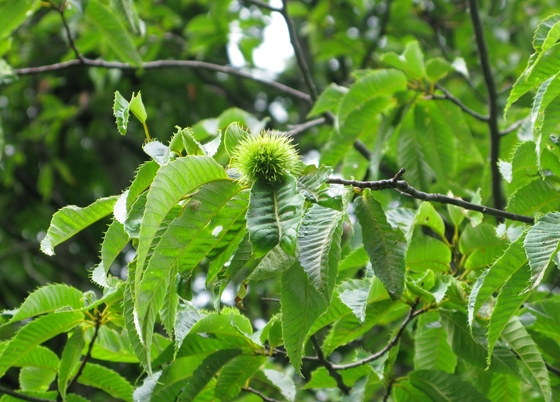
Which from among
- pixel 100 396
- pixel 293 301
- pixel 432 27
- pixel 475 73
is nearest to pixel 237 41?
pixel 432 27

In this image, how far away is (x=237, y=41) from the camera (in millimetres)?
3656

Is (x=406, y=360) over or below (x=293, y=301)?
below

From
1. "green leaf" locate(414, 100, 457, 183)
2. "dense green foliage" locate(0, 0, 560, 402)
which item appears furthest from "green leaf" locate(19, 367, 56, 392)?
"green leaf" locate(414, 100, 457, 183)

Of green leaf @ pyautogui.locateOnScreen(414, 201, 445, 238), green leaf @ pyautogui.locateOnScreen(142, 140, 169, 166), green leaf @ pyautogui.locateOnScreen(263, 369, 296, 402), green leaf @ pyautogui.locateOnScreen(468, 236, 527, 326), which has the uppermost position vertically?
green leaf @ pyautogui.locateOnScreen(142, 140, 169, 166)

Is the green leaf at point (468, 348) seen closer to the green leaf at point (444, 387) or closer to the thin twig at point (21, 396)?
the green leaf at point (444, 387)

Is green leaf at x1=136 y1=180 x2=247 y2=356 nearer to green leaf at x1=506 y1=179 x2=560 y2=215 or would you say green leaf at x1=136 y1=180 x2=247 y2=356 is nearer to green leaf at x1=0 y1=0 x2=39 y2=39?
green leaf at x1=506 y1=179 x2=560 y2=215

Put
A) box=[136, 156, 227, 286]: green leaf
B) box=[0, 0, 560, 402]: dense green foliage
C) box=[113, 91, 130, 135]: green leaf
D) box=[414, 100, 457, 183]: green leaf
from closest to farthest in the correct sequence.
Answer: box=[136, 156, 227, 286]: green leaf, box=[0, 0, 560, 402]: dense green foliage, box=[113, 91, 130, 135]: green leaf, box=[414, 100, 457, 183]: green leaf

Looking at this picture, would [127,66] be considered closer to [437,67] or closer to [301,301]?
[437,67]

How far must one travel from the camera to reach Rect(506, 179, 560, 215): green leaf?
1.30 meters

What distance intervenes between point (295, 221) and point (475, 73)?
12.3 ft

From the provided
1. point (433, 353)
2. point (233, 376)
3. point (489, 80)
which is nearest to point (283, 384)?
point (233, 376)

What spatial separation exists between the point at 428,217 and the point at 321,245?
517mm

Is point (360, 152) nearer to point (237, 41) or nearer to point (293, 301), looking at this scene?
point (293, 301)

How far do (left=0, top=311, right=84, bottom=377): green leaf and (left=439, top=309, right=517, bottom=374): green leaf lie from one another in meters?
0.75
